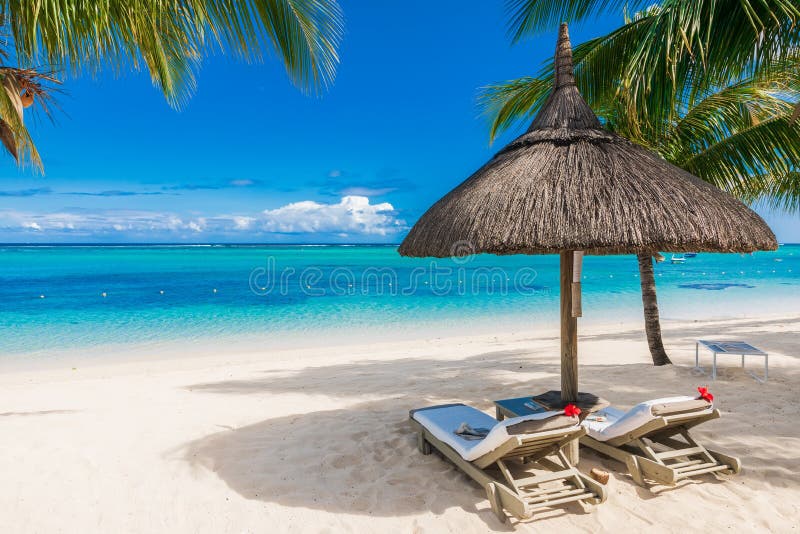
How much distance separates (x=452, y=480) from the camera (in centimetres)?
293

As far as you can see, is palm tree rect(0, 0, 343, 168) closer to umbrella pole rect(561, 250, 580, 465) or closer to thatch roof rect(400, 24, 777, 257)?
thatch roof rect(400, 24, 777, 257)

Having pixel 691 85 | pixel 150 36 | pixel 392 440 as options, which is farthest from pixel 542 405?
pixel 691 85

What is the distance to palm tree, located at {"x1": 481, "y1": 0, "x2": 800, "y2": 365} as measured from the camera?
12.5 feet

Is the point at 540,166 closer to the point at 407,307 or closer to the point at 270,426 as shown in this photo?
the point at 270,426

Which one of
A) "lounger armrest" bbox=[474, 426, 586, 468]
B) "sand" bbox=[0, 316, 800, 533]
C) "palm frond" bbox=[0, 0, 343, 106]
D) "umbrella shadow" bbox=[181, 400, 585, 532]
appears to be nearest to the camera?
"palm frond" bbox=[0, 0, 343, 106]

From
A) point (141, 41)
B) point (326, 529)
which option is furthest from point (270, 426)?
point (141, 41)

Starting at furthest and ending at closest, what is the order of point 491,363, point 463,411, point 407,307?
point 407,307, point 491,363, point 463,411

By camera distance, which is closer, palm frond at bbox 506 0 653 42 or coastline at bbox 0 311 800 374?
Result: palm frond at bbox 506 0 653 42

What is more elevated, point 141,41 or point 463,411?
point 141,41

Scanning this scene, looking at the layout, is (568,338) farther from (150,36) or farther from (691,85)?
(150,36)

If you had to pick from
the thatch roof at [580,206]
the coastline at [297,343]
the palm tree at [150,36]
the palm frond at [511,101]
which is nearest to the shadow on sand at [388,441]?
the thatch roof at [580,206]

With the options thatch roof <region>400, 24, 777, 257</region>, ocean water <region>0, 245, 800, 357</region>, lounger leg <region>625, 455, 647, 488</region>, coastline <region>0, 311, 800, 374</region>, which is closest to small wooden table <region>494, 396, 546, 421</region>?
lounger leg <region>625, 455, 647, 488</region>

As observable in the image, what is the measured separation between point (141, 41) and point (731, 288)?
2640 cm

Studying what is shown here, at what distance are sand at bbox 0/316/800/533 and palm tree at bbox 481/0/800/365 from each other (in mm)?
1979
